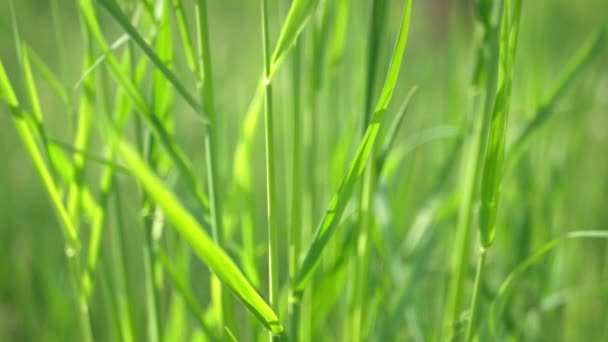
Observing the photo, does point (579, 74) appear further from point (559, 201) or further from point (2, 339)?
point (2, 339)

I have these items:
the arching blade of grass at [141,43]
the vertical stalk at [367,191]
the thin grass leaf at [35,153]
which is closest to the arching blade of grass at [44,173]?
the thin grass leaf at [35,153]

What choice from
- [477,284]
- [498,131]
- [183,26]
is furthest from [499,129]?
[183,26]

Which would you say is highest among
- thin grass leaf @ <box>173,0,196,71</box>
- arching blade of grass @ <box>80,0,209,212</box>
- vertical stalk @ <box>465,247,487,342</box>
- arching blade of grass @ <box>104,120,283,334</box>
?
thin grass leaf @ <box>173,0,196,71</box>

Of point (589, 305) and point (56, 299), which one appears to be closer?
point (56, 299)

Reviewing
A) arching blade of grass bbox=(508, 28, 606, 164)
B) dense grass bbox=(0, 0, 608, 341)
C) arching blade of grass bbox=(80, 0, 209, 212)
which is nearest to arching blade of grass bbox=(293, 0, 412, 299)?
dense grass bbox=(0, 0, 608, 341)

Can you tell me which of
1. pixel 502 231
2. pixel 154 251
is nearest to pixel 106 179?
pixel 154 251

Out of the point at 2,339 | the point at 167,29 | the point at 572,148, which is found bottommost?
the point at 2,339

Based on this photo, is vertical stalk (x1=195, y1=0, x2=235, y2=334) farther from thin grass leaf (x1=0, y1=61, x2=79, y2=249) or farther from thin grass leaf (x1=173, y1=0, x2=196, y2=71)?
thin grass leaf (x1=0, y1=61, x2=79, y2=249)

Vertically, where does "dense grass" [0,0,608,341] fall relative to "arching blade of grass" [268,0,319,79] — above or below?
below
